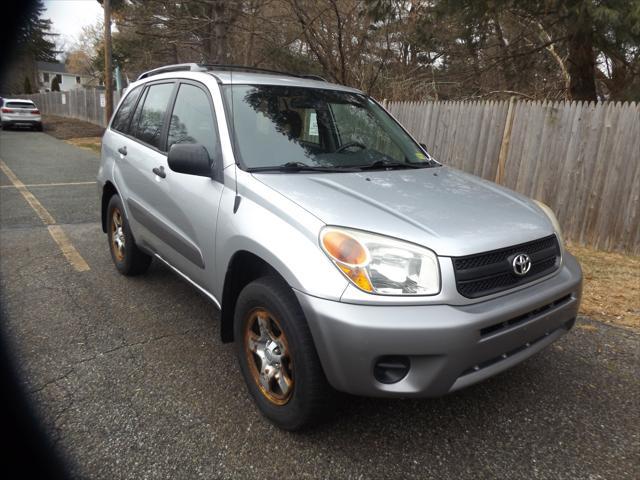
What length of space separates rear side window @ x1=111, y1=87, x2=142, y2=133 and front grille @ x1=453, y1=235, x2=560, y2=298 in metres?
3.41

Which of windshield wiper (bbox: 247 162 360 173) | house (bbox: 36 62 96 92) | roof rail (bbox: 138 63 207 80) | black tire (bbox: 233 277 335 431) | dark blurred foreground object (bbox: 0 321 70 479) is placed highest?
house (bbox: 36 62 96 92)

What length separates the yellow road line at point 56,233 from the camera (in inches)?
198

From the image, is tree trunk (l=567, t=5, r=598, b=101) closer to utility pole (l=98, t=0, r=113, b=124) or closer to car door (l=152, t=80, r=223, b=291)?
car door (l=152, t=80, r=223, b=291)

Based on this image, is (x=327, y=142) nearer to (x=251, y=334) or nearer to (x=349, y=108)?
(x=349, y=108)

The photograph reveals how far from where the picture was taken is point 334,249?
2131 millimetres

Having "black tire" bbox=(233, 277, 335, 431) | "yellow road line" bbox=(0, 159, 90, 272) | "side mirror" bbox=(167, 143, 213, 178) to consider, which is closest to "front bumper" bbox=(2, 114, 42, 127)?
"yellow road line" bbox=(0, 159, 90, 272)

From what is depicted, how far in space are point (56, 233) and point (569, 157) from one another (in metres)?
6.74

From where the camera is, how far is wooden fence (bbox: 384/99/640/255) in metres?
5.80

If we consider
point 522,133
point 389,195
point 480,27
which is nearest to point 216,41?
point 480,27

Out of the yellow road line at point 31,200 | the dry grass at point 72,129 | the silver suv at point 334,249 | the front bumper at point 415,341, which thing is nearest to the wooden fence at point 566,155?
the silver suv at point 334,249

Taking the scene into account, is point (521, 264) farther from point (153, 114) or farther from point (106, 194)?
point (106, 194)

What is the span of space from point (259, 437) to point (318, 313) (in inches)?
33.4

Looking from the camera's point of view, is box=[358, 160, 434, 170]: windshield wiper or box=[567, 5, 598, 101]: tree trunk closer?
box=[358, 160, 434, 170]: windshield wiper

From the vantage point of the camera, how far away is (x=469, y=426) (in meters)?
2.56
